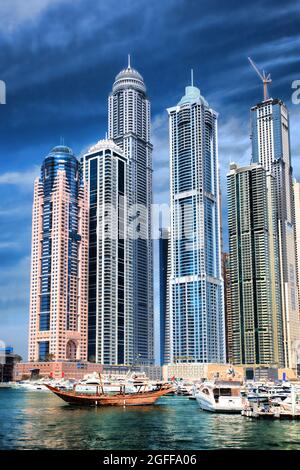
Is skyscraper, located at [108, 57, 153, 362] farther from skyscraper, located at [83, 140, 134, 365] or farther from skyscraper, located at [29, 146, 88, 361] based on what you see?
skyscraper, located at [29, 146, 88, 361]

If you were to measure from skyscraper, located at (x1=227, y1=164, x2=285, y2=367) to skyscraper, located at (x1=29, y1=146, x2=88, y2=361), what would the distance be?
16968mm

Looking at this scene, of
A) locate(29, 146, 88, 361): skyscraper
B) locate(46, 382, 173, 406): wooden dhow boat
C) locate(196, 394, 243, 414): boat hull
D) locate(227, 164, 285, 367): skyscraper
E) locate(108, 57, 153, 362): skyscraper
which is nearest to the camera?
locate(196, 394, 243, 414): boat hull

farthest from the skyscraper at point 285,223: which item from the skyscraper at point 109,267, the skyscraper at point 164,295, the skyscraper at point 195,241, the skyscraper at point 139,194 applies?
the skyscraper at point 109,267

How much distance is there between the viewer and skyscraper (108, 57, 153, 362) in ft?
202

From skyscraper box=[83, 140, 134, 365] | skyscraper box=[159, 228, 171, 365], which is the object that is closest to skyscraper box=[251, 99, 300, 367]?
skyscraper box=[159, 228, 171, 365]

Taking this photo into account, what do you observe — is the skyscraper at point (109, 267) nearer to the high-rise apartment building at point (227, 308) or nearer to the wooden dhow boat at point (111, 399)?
the high-rise apartment building at point (227, 308)

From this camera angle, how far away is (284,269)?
58969mm

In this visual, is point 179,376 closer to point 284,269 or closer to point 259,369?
point 259,369

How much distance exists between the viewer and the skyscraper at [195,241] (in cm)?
6312

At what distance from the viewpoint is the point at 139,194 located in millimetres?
63594

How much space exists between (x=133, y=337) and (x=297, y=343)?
17095 mm

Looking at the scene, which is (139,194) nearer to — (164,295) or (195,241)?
(195,241)

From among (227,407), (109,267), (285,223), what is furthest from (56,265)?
(227,407)
